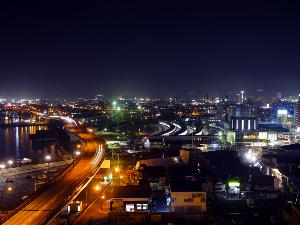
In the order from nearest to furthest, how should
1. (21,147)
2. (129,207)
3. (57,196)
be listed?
1. (129,207)
2. (57,196)
3. (21,147)

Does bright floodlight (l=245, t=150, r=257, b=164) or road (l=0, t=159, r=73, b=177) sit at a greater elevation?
bright floodlight (l=245, t=150, r=257, b=164)

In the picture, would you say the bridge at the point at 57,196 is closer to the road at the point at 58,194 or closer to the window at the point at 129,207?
the road at the point at 58,194

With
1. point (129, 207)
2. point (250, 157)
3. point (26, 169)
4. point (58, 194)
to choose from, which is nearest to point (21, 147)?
point (26, 169)

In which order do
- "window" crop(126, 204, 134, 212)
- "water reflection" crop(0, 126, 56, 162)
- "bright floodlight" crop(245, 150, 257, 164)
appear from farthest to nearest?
1. "water reflection" crop(0, 126, 56, 162)
2. "bright floodlight" crop(245, 150, 257, 164)
3. "window" crop(126, 204, 134, 212)

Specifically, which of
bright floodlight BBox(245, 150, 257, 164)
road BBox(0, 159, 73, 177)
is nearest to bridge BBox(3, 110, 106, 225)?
road BBox(0, 159, 73, 177)

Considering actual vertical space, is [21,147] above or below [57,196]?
below

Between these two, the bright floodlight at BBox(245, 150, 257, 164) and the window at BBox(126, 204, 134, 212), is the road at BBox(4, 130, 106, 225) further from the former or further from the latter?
the bright floodlight at BBox(245, 150, 257, 164)

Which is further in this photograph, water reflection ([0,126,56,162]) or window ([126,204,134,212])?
water reflection ([0,126,56,162])

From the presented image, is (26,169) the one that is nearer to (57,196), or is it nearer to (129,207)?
(57,196)
